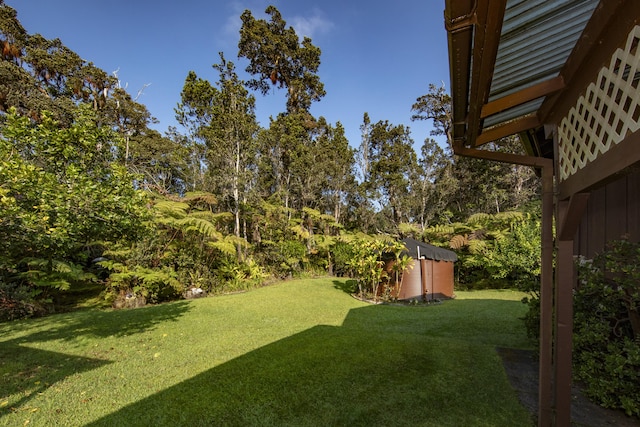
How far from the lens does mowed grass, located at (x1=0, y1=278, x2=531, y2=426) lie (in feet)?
7.60

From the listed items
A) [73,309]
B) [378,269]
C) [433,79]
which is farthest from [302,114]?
[73,309]

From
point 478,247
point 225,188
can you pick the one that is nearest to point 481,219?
point 478,247

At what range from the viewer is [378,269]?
7531 mm

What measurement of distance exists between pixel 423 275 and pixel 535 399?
518 cm

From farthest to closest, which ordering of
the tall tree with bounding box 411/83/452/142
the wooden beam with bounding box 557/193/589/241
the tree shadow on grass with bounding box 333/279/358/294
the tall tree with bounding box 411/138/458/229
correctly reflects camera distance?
the tall tree with bounding box 411/83/452/142
the tall tree with bounding box 411/138/458/229
the tree shadow on grass with bounding box 333/279/358/294
the wooden beam with bounding box 557/193/589/241

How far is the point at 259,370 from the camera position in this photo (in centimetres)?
312

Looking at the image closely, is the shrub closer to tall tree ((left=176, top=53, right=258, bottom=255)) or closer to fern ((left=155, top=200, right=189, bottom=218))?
fern ((left=155, top=200, right=189, bottom=218))

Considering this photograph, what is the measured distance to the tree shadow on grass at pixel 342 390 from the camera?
226 cm

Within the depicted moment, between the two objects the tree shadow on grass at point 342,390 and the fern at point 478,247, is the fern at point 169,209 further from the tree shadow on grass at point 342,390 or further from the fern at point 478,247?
the fern at point 478,247

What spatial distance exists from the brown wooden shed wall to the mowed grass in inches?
62.3

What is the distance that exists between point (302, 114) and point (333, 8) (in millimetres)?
6526

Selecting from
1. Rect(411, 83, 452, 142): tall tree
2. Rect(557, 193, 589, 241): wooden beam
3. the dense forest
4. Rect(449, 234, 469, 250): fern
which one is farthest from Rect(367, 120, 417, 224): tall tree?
Rect(557, 193, 589, 241): wooden beam

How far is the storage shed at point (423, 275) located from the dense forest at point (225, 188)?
0.73m

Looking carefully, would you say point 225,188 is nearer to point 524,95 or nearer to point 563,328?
point 524,95
